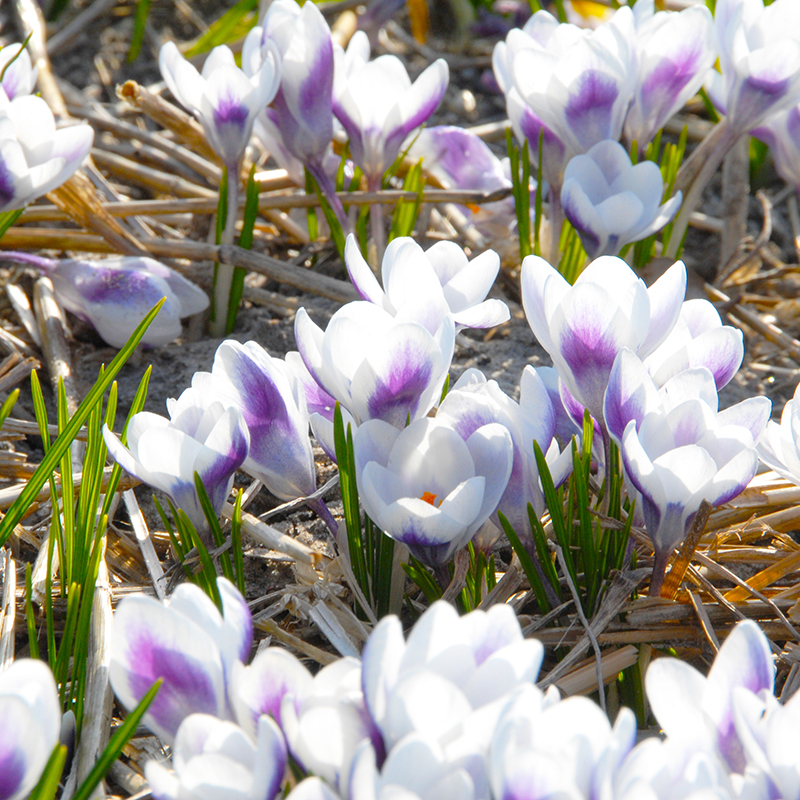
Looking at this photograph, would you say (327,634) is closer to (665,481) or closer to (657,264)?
(665,481)

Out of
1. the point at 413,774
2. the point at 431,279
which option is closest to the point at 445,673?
the point at 413,774

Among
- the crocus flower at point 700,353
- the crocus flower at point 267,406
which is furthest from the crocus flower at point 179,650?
the crocus flower at point 700,353

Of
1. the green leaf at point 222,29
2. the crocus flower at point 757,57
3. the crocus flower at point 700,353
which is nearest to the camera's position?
the crocus flower at point 700,353

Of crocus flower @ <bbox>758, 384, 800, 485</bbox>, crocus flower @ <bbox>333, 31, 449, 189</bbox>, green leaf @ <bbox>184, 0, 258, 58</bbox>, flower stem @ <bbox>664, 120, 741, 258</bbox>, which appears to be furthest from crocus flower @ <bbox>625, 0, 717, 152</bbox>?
green leaf @ <bbox>184, 0, 258, 58</bbox>

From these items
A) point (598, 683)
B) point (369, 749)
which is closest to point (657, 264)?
point (598, 683)

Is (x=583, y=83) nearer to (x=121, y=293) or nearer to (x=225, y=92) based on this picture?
(x=225, y=92)

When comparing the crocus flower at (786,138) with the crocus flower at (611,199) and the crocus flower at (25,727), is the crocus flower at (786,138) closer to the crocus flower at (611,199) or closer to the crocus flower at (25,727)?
the crocus flower at (611,199)

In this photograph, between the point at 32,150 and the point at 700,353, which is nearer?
the point at 700,353
